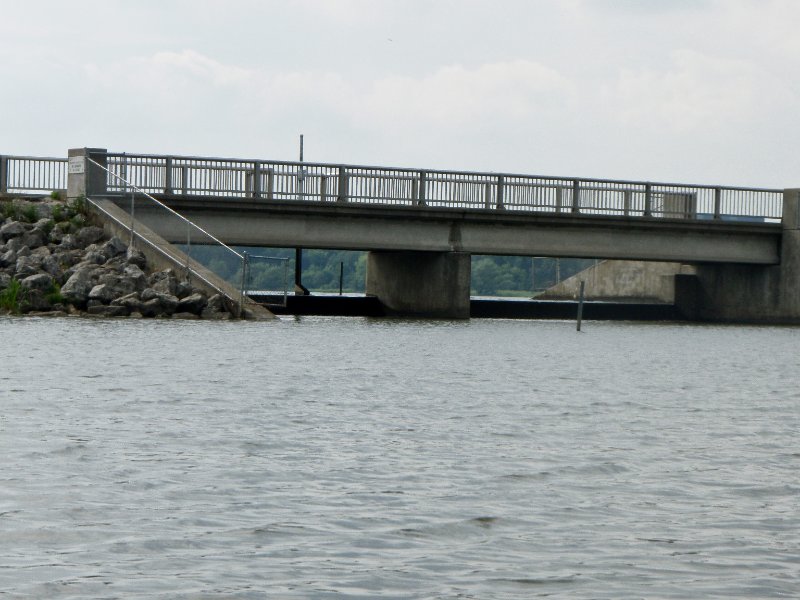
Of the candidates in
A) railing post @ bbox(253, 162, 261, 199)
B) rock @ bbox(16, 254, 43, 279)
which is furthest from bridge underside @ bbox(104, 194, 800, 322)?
rock @ bbox(16, 254, 43, 279)

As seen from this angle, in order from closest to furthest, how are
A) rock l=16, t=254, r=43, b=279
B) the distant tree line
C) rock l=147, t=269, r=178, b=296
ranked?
1. rock l=147, t=269, r=178, b=296
2. rock l=16, t=254, r=43, b=279
3. the distant tree line

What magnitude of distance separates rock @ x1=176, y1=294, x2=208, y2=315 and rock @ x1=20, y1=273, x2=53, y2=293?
366cm

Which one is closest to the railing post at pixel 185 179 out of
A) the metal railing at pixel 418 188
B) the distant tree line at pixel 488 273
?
the metal railing at pixel 418 188

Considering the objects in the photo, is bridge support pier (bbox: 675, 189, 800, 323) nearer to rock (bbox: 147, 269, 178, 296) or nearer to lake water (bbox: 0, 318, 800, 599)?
rock (bbox: 147, 269, 178, 296)

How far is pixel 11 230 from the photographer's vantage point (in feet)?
142

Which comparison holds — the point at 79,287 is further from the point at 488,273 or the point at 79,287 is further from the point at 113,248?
the point at 488,273

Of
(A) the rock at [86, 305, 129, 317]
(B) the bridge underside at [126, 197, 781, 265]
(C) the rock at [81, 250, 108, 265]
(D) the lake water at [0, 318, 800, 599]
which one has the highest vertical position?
(B) the bridge underside at [126, 197, 781, 265]

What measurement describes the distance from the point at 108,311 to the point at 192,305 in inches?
90.8

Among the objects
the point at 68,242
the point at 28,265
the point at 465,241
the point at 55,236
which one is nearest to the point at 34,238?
the point at 55,236

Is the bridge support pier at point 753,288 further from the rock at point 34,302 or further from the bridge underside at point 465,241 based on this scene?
the rock at point 34,302

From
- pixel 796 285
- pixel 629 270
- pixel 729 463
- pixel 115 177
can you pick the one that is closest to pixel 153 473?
pixel 729 463

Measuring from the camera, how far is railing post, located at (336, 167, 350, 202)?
48562mm

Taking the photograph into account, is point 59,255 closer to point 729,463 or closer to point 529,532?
point 729,463

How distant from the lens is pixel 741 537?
9773 mm
